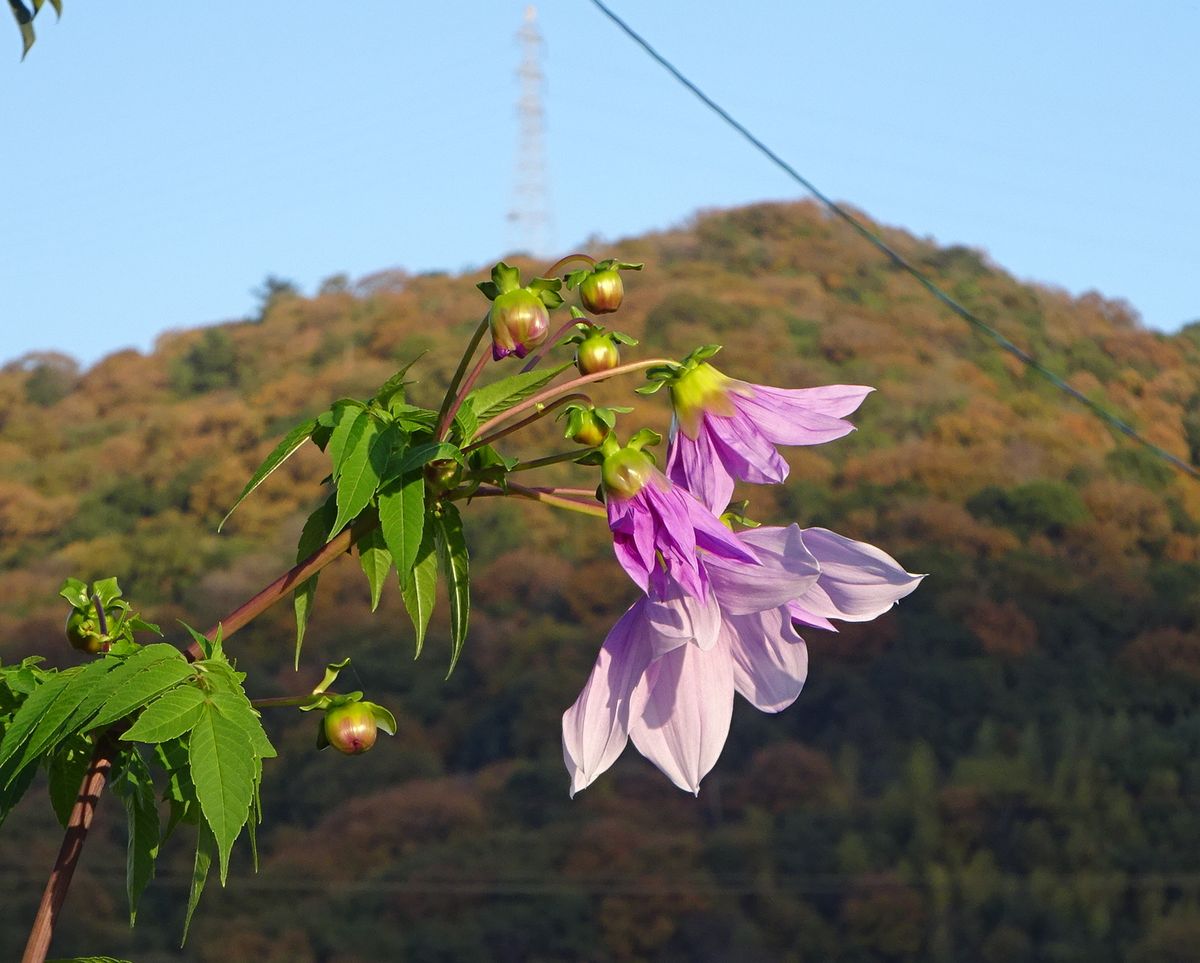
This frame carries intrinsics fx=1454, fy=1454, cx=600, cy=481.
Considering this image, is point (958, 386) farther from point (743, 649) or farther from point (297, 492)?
point (743, 649)

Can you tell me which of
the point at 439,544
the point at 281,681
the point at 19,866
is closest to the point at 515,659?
the point at 281,681

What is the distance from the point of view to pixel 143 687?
61 cm

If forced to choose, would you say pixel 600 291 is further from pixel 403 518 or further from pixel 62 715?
pixel 62 715

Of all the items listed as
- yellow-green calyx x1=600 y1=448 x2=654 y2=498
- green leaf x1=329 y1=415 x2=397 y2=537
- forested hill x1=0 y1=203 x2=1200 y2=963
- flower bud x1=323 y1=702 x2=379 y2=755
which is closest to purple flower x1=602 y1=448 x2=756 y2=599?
yellow-green calyx x1=600 y1=448 x2=654 y2=498

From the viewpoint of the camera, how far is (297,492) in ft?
38.3

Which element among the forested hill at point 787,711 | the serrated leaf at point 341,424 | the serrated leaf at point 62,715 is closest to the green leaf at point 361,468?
the serrated leaf at point 341,424

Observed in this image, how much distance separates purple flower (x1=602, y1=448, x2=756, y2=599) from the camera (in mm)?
634

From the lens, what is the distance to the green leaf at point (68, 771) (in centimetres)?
68

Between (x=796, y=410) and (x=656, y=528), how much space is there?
12cm

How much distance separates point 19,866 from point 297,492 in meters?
3.89

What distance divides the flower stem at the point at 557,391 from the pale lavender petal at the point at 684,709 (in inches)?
5.4

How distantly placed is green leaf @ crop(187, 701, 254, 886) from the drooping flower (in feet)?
0.60

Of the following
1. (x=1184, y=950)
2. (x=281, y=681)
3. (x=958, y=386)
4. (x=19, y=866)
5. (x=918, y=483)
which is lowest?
(x=1184, y=950)

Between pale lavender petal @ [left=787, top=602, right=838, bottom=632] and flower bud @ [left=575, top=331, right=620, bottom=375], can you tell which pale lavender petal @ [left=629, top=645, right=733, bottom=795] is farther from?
flower bud @ [left=575, top=331, right=620, bottom=375]
